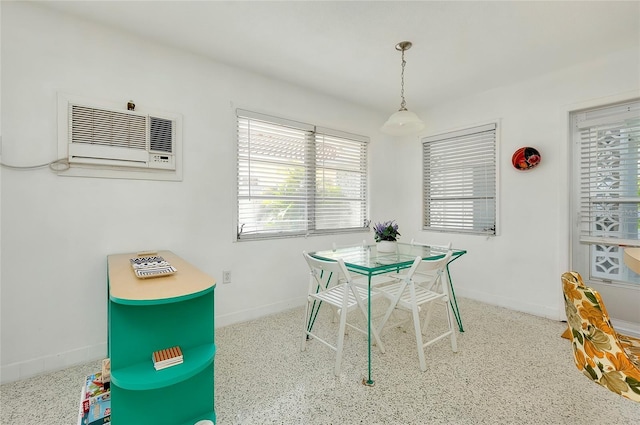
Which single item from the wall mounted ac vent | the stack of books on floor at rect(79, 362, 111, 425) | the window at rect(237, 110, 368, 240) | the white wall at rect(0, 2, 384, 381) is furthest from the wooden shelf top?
the window at rect(237, 110, 368, 240)

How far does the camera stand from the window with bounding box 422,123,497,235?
342 cm

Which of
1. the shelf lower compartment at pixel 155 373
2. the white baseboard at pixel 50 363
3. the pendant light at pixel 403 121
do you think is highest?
the pendant light at pixel 403 121

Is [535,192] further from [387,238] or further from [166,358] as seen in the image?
[166,358]

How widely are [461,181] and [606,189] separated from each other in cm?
134

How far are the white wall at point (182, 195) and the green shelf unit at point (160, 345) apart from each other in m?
0.96

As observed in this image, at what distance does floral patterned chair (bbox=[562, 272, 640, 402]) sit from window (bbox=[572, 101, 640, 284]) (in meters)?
1.86

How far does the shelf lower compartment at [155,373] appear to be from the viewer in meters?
1.14

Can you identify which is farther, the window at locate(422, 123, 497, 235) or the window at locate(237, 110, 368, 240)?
the window at locate(422, 123, 497, 235)

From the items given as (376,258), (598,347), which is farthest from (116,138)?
(598,347)

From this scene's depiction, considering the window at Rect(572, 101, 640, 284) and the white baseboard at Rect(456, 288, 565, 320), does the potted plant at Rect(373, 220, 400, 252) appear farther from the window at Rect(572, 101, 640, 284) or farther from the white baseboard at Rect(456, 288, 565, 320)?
the window at Rect(572, 101, 640, 284)

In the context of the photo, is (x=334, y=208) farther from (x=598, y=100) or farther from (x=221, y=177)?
(x=598, y=100)

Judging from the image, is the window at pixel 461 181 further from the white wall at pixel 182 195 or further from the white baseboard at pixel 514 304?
the white baseboard at pixel 514 304

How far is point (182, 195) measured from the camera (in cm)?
253

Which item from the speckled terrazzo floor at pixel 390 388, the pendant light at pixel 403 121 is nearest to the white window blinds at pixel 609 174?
the speckled terrazzo floor at pixel 390 388
